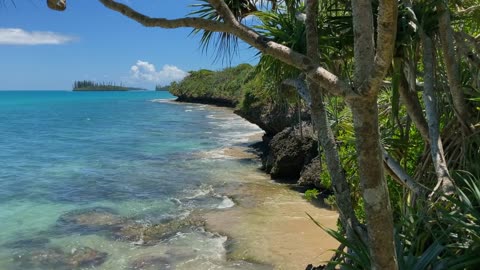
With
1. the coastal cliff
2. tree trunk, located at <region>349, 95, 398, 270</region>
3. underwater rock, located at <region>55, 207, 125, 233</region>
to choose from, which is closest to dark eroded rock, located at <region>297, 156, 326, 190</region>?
the coastal cliff

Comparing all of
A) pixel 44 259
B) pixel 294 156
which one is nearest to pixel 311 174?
pixel 294 156

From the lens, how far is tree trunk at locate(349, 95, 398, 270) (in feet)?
7.77

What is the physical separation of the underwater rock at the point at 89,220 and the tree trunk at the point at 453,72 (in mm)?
7889

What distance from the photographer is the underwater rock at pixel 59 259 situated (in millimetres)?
8391

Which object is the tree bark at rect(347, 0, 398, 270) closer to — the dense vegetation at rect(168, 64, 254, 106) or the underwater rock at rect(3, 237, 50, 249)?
the underwater rock at rect(3, 237, 50, 249)

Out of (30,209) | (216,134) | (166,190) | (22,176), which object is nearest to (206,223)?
(166,190)

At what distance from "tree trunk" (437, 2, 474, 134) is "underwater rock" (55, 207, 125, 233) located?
789 centimetres

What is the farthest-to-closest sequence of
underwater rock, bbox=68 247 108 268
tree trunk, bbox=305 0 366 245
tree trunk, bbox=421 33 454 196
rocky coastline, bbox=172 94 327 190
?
rocky coastline, bbox=172 94 327 190
underwater rock, bbox=68 247 108 268
tree trunk, bbox=421 33 454 196
tree trunk, bbox=305 0 366 245

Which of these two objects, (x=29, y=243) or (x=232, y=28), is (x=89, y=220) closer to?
(x=29, y=243)

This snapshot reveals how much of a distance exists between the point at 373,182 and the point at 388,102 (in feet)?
13.3

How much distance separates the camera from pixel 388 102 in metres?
6.24

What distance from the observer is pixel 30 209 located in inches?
496

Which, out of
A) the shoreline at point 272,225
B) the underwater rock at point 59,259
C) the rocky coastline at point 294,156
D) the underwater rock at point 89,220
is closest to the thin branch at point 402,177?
the shoreline at point 272,225

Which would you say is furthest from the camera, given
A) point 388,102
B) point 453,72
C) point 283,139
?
point 283,139
